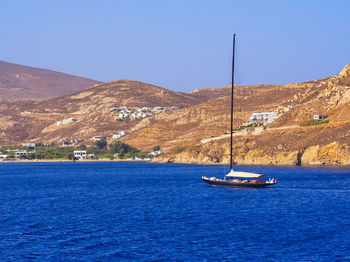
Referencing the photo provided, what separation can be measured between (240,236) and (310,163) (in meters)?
75.0

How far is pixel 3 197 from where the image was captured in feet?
211

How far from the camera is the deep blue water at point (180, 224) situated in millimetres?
32938

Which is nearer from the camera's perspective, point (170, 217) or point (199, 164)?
point (170, 217)

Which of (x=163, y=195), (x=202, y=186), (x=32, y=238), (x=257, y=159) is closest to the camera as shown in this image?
(x=32, y=238)

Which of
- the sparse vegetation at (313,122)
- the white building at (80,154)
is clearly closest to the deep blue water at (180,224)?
the sparse vegetation at (313,122)

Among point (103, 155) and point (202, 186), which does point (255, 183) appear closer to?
point (202, 186)

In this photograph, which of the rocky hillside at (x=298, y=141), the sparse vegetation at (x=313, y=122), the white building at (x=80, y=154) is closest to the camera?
the rocky hillside at (x=298, y=141)

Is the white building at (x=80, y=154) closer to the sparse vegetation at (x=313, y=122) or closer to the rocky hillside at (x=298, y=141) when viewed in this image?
the rocky hillside at (x=298, y=141)

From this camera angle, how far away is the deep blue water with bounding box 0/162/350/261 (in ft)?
108

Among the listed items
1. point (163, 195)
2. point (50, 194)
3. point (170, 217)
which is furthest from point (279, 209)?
point (50, 194)

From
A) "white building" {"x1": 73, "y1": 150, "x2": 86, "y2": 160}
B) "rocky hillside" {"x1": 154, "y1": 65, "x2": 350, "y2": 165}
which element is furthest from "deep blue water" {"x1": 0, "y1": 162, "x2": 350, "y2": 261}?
"white building" {"x1": 73, "y1": 150, "x2": 86, "y2": 160}

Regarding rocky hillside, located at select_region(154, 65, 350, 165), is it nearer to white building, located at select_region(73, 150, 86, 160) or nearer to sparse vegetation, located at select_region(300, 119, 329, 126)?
sparse vegetation, located at select_region(300, 119, 329, 126)

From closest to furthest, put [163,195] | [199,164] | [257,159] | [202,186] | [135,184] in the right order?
1. [163,195]
2. [202,186]
3. [135,184]
4. [257,159]
5. [199,164]

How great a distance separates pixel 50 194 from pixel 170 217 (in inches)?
1001
